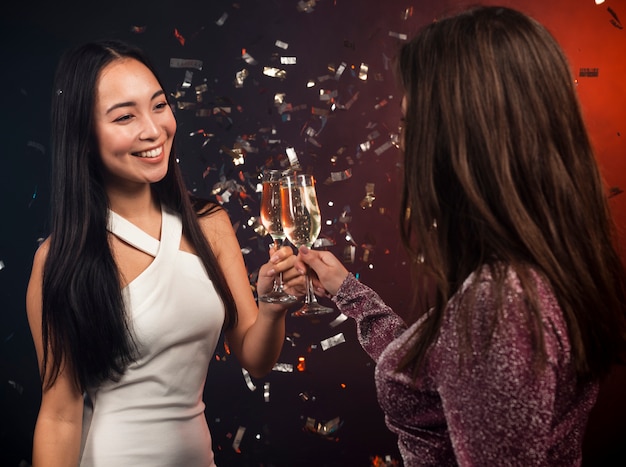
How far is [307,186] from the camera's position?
1.76 meters

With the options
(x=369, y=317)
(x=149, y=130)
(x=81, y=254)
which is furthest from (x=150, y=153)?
(x=369, y=317)

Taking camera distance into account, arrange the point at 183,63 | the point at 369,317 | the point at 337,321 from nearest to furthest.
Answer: the point at 369,317, the point at 183,63, the point at 337,321

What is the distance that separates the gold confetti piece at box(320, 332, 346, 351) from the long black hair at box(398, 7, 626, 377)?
6.61 ft

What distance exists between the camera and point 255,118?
3141 mm

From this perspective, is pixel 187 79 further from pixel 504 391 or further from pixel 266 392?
pixel 504 391

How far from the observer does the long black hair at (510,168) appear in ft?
3.70

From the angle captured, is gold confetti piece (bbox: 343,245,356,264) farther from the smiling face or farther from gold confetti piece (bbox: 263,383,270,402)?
the smiling face

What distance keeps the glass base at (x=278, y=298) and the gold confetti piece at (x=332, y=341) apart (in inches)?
52.6

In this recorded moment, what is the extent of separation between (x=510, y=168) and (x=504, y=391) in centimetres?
36

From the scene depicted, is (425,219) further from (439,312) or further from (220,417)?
(220,417)

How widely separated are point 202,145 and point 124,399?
1.52 metres

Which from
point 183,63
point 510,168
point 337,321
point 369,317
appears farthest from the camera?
point 337,321

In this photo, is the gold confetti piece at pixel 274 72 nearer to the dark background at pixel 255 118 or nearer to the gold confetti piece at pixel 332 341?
the dark background at pixel 255 118

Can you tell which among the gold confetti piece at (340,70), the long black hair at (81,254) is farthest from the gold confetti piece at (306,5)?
the long black hair at (81,254)
